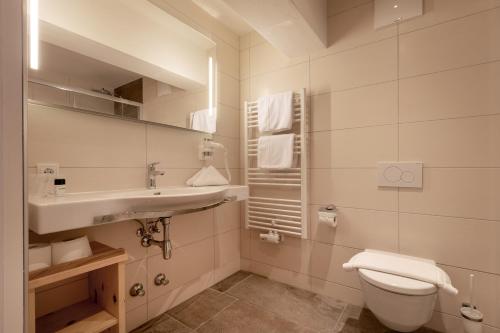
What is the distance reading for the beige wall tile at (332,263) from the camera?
165 cm

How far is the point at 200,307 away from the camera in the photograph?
5.36 feet

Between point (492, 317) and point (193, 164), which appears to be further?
point (193, 164)

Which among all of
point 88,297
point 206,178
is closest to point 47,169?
point 88,297

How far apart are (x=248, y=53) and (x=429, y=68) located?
1.36m

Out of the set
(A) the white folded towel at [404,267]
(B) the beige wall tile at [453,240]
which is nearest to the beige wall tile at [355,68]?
(B) the beige wall tile at [453,240]

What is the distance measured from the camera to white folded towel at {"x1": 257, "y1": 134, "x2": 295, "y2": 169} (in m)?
1.77

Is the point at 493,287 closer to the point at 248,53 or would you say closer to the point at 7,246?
the point at 7,246

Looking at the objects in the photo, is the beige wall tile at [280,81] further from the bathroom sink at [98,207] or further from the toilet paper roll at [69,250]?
the toilet paper roll at [69,250]

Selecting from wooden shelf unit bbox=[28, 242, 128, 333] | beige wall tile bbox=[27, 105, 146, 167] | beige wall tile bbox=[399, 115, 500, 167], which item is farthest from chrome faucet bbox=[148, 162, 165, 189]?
beige wall tile bbox=[399, 115, 500, 167]

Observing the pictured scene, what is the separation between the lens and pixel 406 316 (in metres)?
1.09

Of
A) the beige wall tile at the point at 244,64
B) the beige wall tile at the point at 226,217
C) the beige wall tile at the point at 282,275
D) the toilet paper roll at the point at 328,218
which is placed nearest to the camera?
the toilet paper roll at the point at 328,218

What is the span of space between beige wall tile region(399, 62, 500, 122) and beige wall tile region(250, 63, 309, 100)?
2.19 ft

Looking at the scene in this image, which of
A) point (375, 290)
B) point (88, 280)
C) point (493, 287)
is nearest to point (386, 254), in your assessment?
point (375, 290)

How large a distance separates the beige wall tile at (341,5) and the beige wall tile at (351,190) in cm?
111
